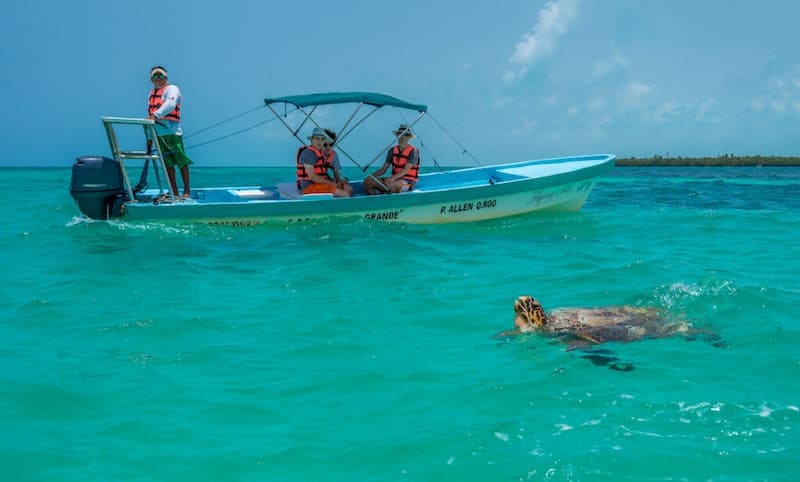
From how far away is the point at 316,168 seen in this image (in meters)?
13.8

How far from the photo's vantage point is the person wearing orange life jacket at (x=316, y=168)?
44.2ft

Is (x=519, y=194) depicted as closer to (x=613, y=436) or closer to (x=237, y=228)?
(x=237, y=228)

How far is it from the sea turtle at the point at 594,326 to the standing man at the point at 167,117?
9.18m

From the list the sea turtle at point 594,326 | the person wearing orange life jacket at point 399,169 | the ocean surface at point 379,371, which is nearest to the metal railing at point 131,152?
the ocean surface at point 379,371

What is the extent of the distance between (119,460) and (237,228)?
956cm

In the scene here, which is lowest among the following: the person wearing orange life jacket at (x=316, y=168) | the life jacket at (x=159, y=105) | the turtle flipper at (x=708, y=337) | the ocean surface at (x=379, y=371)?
the ocean surface at (x=379, y=371)

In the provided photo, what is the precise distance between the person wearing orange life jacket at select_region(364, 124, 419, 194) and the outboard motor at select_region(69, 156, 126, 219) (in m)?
5.11

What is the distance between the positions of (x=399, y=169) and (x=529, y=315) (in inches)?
327

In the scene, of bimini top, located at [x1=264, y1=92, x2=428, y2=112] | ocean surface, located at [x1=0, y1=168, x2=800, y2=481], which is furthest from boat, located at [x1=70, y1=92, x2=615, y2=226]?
ocean surface, located at [x1=0, y1=168, x2=800, y2=481]

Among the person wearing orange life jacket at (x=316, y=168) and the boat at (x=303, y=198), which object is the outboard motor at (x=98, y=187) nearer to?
the boat at (x=303, y=198)

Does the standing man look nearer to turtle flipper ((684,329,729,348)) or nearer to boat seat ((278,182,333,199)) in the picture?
boat seat ((278,182,333,199))

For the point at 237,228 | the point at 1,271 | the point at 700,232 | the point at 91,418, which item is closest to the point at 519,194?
the point at 700,232

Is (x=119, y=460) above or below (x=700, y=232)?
below

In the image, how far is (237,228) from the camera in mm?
13508
